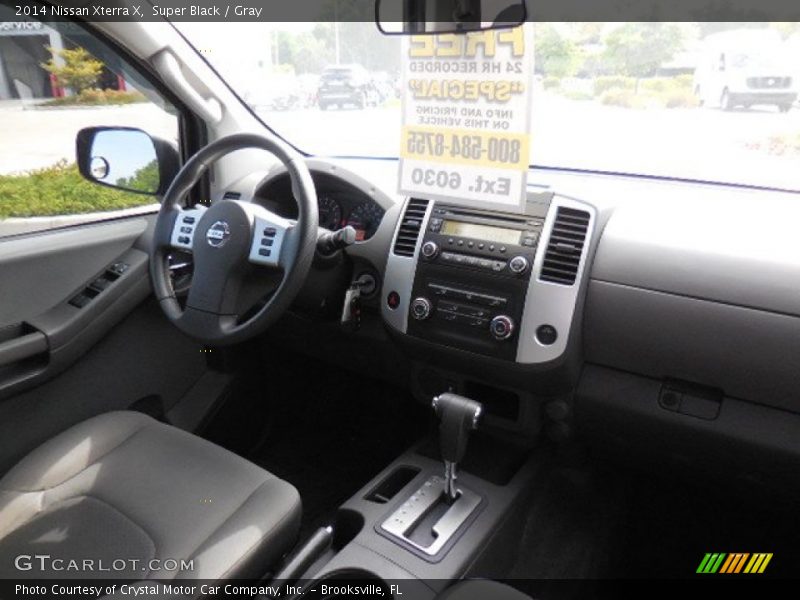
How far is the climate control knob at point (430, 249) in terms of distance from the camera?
178 cm

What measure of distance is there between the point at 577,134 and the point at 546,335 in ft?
2.18

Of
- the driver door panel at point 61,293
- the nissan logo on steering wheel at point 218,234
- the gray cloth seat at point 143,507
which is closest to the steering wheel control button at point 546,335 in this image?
the gray cloth seat at point 143,507

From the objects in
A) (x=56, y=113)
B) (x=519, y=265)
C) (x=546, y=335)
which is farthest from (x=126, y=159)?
(x=546, y=335)

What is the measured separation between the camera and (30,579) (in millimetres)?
1266

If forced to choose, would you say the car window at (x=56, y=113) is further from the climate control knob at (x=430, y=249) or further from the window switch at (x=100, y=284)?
the climate control knob at (x=430, y=249)

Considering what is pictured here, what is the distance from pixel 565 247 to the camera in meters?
1.62

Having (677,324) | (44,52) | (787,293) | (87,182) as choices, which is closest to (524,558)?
(677,324)

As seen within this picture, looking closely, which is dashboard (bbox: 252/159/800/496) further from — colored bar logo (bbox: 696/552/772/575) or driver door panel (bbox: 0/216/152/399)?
driver door panel (bbox: 0/216/152/399)

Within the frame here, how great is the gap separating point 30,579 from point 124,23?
1469 millimetres

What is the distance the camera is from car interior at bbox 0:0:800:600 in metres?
1.46

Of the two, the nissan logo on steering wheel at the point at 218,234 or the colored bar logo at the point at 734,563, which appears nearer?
the nissan logo on steering wheel at the point at 218,234

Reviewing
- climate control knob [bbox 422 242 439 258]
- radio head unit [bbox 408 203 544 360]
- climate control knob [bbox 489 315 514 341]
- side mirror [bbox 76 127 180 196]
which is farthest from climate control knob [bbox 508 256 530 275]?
side mirror [bbox 76 127 180 196]

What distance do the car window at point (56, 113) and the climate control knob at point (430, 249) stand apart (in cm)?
104

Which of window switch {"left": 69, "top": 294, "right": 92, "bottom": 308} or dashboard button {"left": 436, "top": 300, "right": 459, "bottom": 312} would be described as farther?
window switch {"left": 69, "top": 294, "right": 92, "bottom": 308}
